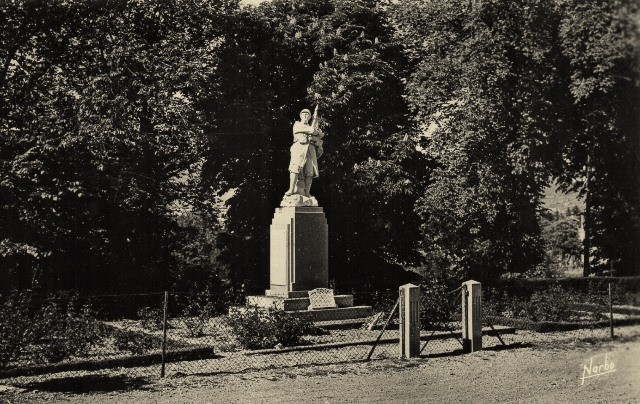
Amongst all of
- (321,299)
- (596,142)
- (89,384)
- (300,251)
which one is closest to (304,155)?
(300,251)

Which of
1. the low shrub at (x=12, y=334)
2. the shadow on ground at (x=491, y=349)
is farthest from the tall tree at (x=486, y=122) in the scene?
the low shrub at (x=12, y=334)

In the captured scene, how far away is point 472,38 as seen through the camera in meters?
22.4

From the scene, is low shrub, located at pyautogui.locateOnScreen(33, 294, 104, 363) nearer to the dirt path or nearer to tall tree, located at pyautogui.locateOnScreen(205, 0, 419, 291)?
the dirt path

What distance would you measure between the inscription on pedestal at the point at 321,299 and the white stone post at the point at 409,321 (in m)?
5.24

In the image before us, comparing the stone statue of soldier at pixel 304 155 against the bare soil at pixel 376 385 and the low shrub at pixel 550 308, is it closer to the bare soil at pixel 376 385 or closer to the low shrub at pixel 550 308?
the low shrub at pixel 550 308

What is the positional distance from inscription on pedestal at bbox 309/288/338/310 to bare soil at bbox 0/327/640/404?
5.63 meters

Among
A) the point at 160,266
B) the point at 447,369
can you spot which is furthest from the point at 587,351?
the point at 160,266

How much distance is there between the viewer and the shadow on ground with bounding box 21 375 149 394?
9.56m

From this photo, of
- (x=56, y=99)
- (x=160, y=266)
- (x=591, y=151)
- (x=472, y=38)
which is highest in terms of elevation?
(x=472, y=38)

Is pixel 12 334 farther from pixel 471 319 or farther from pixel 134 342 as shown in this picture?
pixel 471 319

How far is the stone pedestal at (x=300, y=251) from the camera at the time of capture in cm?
1791

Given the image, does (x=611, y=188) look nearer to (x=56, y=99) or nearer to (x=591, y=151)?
(x=591, y=151)

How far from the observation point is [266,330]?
42.9ft

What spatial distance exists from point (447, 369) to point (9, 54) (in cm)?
1518
